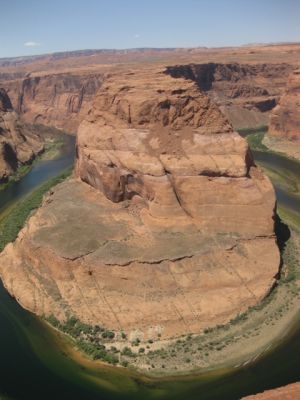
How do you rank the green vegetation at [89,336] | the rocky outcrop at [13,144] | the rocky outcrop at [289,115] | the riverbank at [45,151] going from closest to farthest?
the green vegetation at [89,336] → the riverbank at [45,151] → the rocky outcrop at [13,144] → the rocky outcrop at [289,115]

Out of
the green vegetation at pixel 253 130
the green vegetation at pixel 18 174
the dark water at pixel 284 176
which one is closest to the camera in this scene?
the dark water at pixel 284 176

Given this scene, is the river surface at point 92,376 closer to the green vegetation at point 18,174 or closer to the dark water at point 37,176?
the dark water at point 37,176

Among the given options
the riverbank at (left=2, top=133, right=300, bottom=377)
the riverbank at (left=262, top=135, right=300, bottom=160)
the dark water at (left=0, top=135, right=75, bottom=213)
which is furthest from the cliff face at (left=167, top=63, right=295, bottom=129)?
the riverbank at (left=2, top=133, right=300, bottom=377)

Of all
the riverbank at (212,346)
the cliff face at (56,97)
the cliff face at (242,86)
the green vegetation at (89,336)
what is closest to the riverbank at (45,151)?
the cliff face at (56,97)

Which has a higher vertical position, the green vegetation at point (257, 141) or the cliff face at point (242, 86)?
the cliff face at point (242, 86)

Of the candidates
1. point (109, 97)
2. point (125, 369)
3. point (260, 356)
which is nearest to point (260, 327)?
point (260, 356)

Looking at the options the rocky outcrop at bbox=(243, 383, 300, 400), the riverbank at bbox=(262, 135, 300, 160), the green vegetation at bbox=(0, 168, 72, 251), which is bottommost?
the riverbank at bbox=(262, 135, 300, 160)

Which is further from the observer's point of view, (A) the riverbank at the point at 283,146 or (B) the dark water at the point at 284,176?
(A) the riverbank at the point at 283,146

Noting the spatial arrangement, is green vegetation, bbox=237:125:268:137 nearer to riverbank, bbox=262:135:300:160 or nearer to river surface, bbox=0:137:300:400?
riverbank, bbox=262:135:300:160
